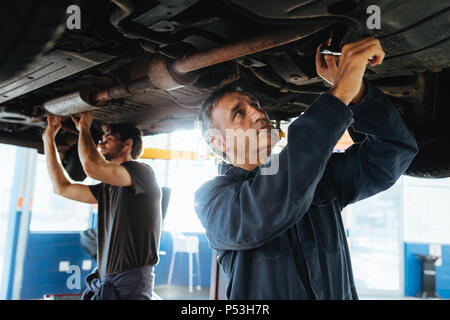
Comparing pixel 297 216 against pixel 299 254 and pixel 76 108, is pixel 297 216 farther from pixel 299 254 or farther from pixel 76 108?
pixel 76 108

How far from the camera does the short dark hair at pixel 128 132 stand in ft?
6.73

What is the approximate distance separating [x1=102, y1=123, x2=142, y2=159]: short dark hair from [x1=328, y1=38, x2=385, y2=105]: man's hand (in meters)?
1.58

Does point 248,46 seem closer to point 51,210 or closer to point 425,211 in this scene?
point 51,210

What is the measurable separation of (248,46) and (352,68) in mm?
361

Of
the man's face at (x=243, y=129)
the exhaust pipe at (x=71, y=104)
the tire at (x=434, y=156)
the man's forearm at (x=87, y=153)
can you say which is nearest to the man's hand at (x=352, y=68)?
the man's face at (x=243, y=129)

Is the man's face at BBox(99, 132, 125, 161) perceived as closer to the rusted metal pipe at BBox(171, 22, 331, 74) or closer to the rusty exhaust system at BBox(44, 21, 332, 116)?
the rusty exhaust system at BBox(44, 21, 332, 116)

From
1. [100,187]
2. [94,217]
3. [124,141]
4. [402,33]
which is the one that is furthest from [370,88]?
[94,217]

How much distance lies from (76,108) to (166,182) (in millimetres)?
4060

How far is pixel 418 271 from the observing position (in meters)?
5.25

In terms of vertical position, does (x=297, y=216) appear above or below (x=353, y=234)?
above

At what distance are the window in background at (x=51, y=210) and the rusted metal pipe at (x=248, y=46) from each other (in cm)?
379

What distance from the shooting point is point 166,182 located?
5633 millimetres

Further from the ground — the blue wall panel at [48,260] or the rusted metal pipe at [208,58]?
the rusted metal pipe at [208,58]

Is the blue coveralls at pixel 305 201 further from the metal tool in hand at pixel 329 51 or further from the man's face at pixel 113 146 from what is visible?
the man's face at pixel 113 146
